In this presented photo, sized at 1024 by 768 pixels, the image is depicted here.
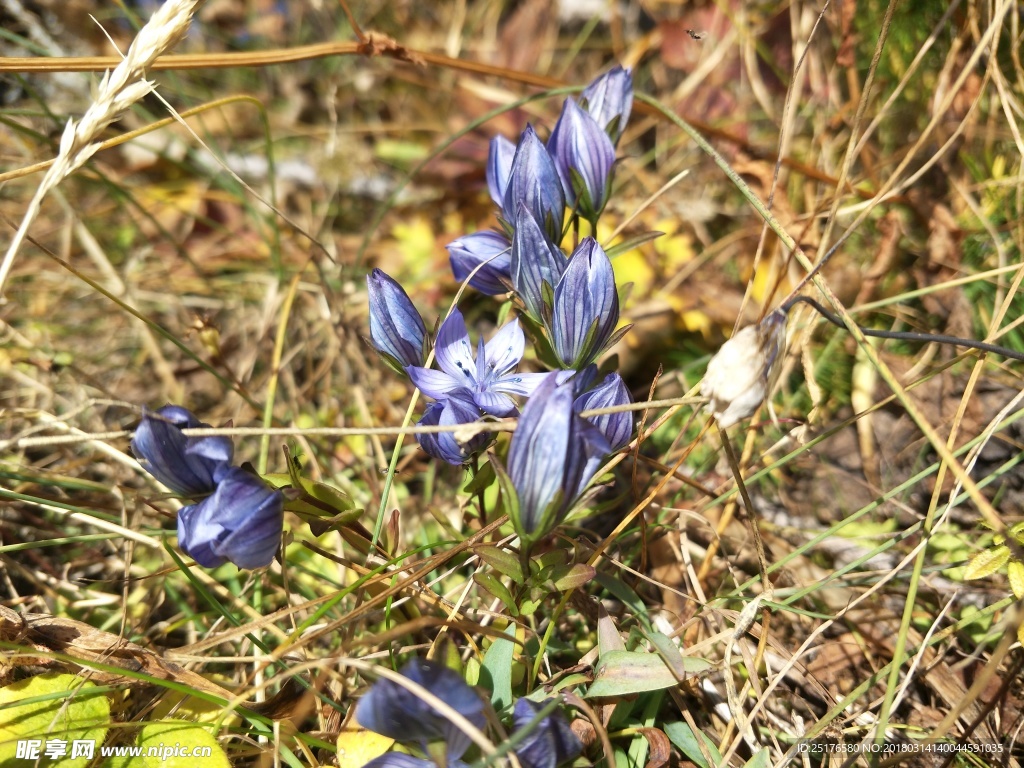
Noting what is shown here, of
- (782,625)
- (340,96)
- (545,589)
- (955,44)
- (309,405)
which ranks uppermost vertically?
(955,44)

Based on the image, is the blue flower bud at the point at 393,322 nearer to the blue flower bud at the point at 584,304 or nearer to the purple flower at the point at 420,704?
the blue flower bud at the point at 584,304

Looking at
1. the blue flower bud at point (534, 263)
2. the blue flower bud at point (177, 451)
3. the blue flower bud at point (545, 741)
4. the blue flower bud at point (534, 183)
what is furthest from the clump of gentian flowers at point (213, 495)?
the blue flower bud at point (534, 183)

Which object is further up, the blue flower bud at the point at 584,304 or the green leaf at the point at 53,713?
the blue flower bud at the point at 584,304

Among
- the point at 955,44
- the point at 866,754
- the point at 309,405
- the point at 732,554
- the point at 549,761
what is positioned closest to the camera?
the point at 549,761

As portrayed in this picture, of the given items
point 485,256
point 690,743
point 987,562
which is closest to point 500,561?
point 690,743

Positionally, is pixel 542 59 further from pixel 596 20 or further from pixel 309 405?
pixel 309 405

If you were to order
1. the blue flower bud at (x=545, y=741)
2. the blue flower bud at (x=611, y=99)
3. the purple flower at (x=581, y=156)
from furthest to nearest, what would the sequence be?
the blue flower bud at (x=611, y=99) → the purple flower at (x=581, y=156) → the blue flower bud at (x=545, y=741)

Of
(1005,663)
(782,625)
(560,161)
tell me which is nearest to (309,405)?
(560,161)

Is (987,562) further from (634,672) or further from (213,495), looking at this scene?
(213,495)
